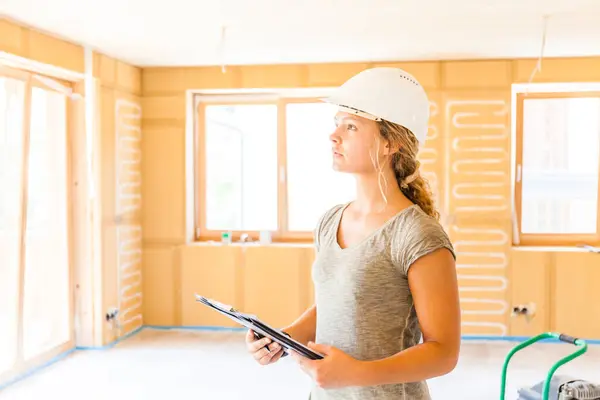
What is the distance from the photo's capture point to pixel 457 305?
1.25 m

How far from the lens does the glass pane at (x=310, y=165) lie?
584 cm

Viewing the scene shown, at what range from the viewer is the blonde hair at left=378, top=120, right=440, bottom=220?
1374 mm

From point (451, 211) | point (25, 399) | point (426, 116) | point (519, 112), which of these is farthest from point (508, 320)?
point (426, 116)

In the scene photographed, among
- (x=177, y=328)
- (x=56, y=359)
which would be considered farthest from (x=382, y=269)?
(x=177, y=328)

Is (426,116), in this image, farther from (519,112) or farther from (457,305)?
(519,112)

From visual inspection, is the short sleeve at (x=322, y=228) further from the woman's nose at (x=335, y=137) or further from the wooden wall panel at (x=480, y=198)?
the wooden wall panel at (x=480, y=198)

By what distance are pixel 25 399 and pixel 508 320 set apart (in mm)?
3879

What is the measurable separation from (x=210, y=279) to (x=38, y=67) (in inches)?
95.7

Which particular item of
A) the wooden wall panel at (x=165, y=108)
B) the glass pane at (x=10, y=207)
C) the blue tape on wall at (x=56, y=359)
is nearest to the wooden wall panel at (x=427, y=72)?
the wooden wall panel at (x=165, y=108)

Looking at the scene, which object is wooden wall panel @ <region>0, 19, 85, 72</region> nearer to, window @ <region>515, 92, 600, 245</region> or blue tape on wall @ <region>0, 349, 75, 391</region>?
blue tape on wall @ <region>0, 349, 75, 391</region>

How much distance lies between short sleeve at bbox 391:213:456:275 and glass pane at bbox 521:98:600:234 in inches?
184

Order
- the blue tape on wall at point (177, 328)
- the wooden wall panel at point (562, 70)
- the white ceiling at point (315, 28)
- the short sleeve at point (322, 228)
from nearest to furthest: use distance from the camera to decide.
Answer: the short sleeve at point (322, 228), the white ceiling at point (315, 28), the blue tape on wall at point (177, 328), the wooden wall panel at point (562, 70)

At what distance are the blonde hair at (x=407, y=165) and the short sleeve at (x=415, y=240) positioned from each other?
133mm

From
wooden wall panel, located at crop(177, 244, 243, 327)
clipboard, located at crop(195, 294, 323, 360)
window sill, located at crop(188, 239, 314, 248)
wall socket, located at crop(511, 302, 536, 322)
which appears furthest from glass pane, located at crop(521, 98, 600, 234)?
clipboard, located at crop(195, 294, 323, 360)
